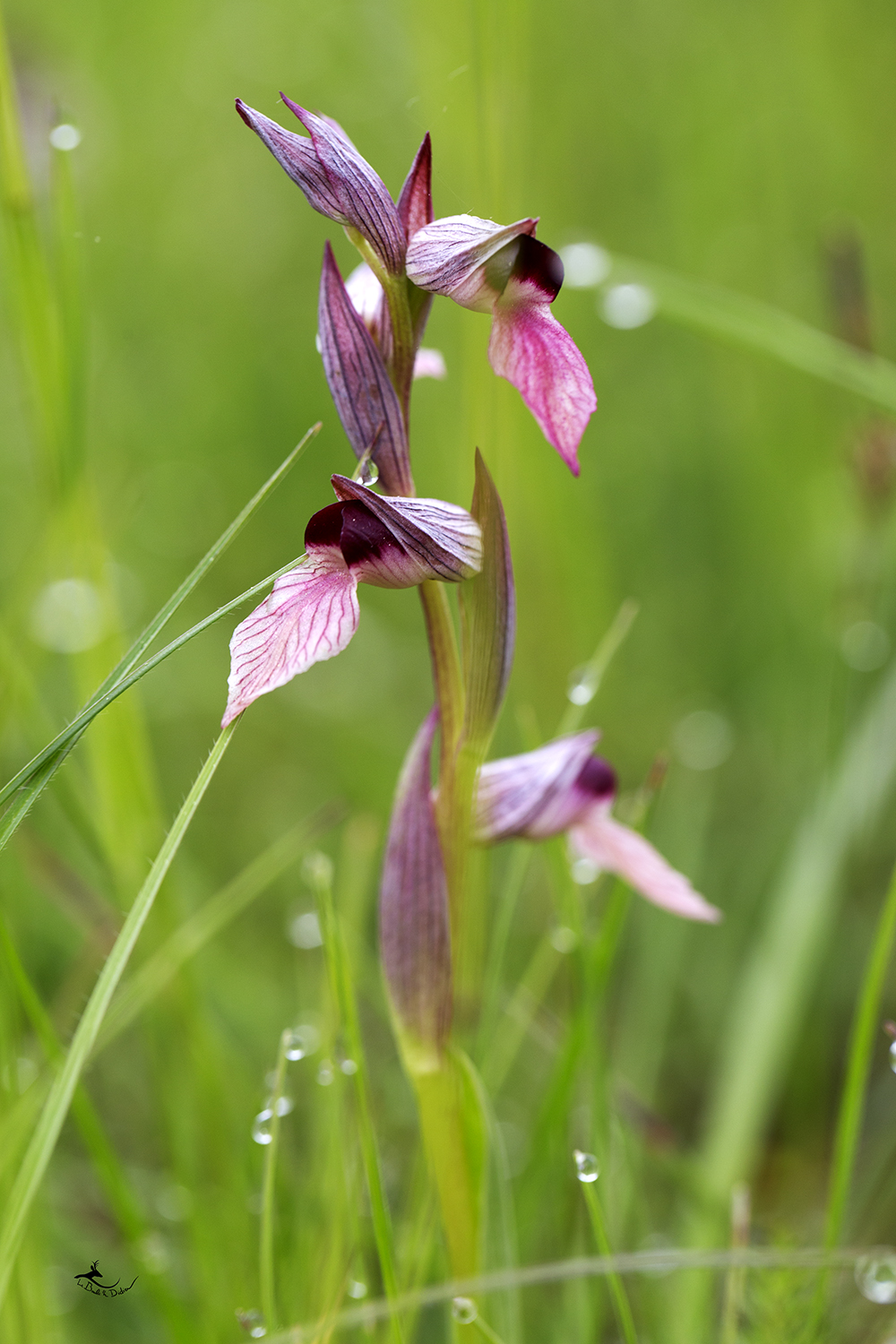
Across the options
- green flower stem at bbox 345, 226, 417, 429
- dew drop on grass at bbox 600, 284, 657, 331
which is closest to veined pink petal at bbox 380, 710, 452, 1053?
green flower stem at bbox 345, 226, 417, 429

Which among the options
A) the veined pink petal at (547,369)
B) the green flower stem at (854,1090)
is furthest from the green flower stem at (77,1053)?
the green flower stem at (854,1090)

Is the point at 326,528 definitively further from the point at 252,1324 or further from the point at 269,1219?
the point at 252,1324

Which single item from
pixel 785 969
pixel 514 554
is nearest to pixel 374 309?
pixel 785 969

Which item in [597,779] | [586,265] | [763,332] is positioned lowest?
[597,779]

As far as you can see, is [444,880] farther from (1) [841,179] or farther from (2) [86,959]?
(1) [841,179]

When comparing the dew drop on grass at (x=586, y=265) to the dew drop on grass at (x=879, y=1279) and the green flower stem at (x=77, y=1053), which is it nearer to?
the green flower stem at (x=77, y=1053)
